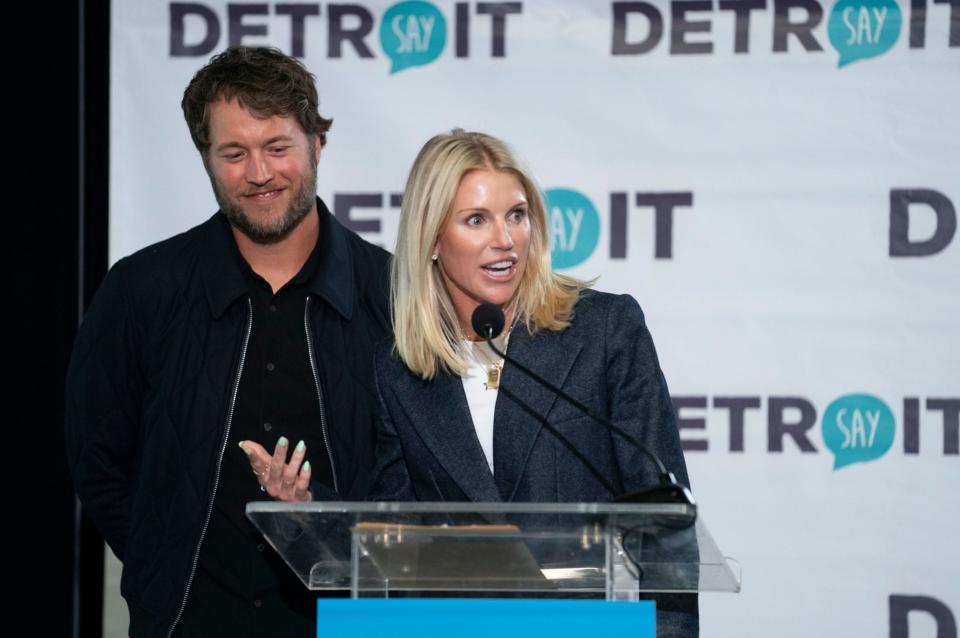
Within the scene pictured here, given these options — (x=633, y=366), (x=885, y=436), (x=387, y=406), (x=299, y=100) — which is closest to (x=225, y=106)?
(x=299, y=100)

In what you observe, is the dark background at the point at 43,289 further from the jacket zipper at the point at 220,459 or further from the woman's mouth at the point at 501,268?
the woman's mouth at the point at 501,268

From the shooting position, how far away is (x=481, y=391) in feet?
9.45

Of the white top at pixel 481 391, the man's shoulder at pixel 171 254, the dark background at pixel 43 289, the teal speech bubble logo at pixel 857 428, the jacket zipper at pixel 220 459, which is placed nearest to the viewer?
the white top at pixel 481 391

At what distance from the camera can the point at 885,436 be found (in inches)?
157

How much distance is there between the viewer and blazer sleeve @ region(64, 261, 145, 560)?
3.24m

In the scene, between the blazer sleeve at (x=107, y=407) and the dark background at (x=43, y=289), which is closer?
the blazer sleeve at (x=107, y=407)

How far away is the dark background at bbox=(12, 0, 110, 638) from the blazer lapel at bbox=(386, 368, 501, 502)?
1.87 meters

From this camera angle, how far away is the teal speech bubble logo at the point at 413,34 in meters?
4.16

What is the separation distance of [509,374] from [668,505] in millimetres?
924

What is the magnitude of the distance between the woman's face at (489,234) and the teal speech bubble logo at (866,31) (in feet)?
5.36

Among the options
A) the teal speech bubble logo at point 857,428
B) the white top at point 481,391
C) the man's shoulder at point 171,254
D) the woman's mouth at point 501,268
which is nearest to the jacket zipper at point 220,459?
the man's shoulder at point 171,254

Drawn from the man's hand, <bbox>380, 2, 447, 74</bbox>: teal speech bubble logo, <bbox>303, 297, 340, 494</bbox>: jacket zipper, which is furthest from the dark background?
the man's hand

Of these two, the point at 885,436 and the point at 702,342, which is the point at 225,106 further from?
the point at 885,436

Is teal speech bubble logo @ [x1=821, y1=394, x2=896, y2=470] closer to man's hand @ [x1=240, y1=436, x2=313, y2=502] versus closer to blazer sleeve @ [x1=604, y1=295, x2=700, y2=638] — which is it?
blazer sleeve @ [x1=604, y1=295, x2=700, y2=638]
